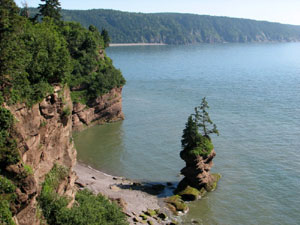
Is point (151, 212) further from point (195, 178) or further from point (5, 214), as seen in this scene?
point (5, 214)

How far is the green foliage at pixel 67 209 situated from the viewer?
27688 millimetres

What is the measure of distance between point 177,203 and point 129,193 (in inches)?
272

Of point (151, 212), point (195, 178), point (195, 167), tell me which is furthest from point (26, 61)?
point (195, 178)

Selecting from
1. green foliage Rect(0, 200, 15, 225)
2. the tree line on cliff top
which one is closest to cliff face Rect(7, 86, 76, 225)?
the tree line on cliff top

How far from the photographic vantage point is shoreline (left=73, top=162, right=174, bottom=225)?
136 ft

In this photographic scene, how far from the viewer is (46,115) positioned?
94.6 feet

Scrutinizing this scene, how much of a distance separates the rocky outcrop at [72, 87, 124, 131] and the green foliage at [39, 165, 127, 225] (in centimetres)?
3642

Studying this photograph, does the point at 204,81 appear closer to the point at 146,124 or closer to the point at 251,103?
the point at 251,103

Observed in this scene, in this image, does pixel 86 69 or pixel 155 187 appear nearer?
pixel 155 187

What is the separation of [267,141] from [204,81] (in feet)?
206

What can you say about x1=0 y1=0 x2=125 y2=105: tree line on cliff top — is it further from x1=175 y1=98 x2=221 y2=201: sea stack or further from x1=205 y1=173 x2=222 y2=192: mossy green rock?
x1=205 y1=173 x2=222 y2=192: mossy green rock

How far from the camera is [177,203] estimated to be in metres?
44.6

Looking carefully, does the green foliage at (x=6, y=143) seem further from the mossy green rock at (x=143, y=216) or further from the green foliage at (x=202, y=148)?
the green foliage at (x=202, y=148)

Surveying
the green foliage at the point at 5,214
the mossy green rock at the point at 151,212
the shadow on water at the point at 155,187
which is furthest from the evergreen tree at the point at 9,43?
the shadow on water at the point at 155,187
